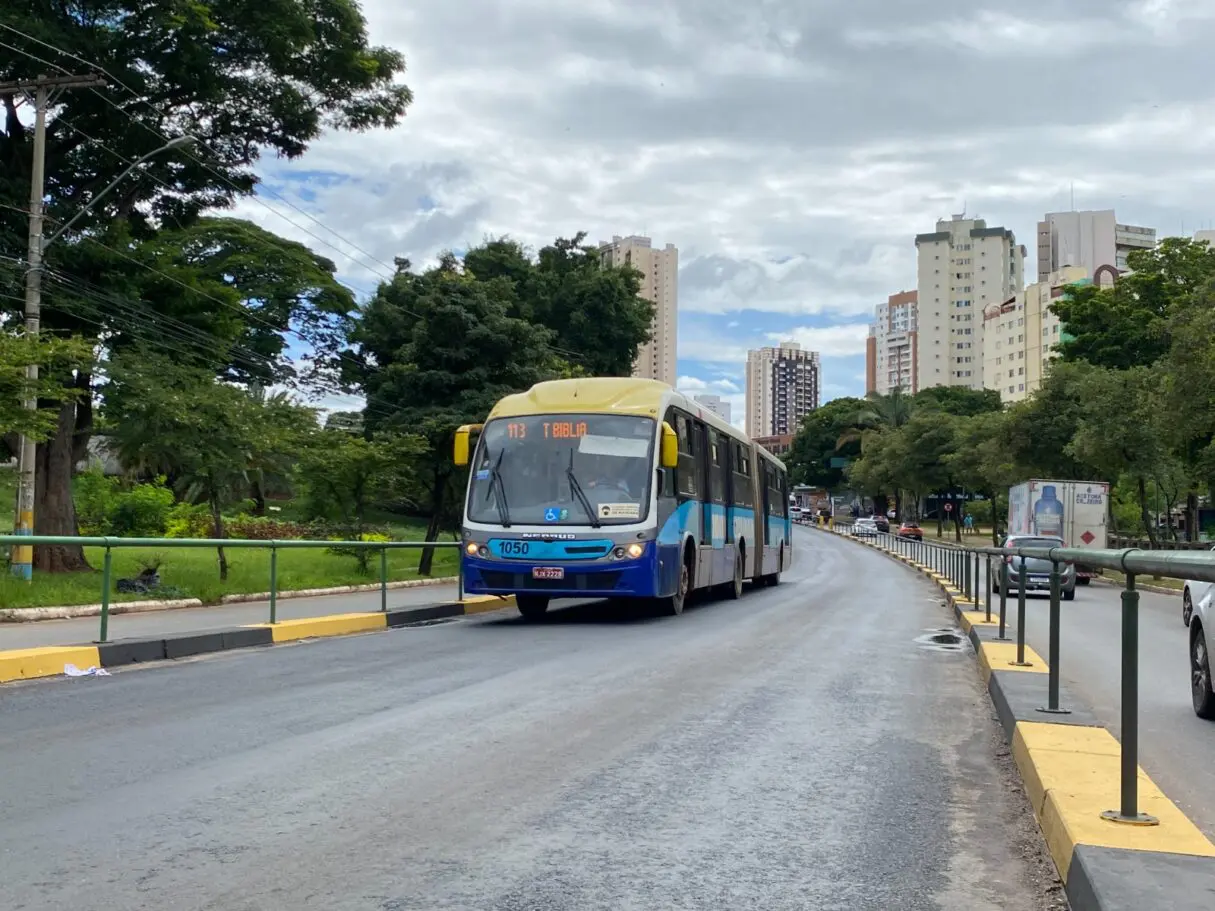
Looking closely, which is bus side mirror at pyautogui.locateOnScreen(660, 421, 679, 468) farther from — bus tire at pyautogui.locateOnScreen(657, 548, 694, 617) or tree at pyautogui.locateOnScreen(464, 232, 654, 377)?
tree at pyautogui.locateOnScreen(464, 232, 654, 377)

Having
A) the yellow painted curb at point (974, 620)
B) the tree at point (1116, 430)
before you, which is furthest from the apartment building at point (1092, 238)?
the yellow painted curb at point (974, 620)

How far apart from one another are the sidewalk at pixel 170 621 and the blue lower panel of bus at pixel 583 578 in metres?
2.41

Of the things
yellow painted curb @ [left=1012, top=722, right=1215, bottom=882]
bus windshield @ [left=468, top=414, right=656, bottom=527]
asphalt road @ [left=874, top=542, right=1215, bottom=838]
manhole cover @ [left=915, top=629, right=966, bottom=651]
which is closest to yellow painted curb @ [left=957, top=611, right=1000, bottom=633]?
manhole cover @ [left=915, top=629, right=966, bottom=651]

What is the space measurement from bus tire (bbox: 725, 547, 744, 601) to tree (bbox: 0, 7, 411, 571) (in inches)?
501

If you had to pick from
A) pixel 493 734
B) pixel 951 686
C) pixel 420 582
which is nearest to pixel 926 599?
pixel 420 582

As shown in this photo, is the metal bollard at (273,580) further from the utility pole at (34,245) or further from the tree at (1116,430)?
the tree at (1116,430)

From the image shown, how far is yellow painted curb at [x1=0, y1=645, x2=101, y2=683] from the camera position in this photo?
9422 mm

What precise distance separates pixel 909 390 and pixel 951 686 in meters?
182

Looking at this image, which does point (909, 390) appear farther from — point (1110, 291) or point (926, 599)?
point (926, 599)

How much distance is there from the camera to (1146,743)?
764 cm

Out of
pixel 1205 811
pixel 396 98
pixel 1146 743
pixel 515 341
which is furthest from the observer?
pixel 515 341

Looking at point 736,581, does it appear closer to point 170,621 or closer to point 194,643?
point 170,621

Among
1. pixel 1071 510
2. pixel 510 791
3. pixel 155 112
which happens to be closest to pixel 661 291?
pixel 1071 510

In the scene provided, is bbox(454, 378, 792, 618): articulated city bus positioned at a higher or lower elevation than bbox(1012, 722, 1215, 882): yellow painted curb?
higher
